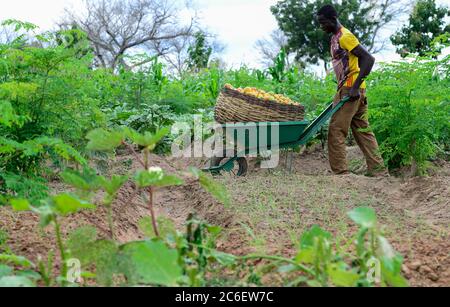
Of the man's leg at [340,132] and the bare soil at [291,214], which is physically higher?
the man's leg at [340,132]

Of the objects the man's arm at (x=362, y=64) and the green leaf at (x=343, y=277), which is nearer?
the green leaf at (x=343, y=277)

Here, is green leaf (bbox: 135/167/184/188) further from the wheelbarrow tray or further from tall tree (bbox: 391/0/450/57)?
tall tree (bbox: 391/0/450/57)

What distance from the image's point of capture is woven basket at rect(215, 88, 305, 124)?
7.35 metres

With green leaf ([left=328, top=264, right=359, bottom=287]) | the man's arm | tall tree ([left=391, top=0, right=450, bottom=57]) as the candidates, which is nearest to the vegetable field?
green leaf ([left=328, top=264, right=359, bottom=287])

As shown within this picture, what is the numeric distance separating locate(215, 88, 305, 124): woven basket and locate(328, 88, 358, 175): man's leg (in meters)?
0.54

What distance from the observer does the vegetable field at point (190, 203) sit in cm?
237

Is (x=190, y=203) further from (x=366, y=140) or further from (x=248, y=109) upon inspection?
(x=366, y=140)

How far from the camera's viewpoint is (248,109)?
7.34 meters

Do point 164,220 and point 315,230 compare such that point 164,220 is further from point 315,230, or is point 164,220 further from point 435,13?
point 435,13

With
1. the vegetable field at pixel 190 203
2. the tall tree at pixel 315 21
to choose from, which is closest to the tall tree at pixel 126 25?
the tall tree at pixel 315 21

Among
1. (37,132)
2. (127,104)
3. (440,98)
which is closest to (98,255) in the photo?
(37,132)

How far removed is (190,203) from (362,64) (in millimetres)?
2579

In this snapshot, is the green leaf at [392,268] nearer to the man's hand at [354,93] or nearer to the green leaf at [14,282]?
the green leaf at [14,282]

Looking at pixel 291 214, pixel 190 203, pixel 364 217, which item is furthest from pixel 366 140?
pixel 364 217
